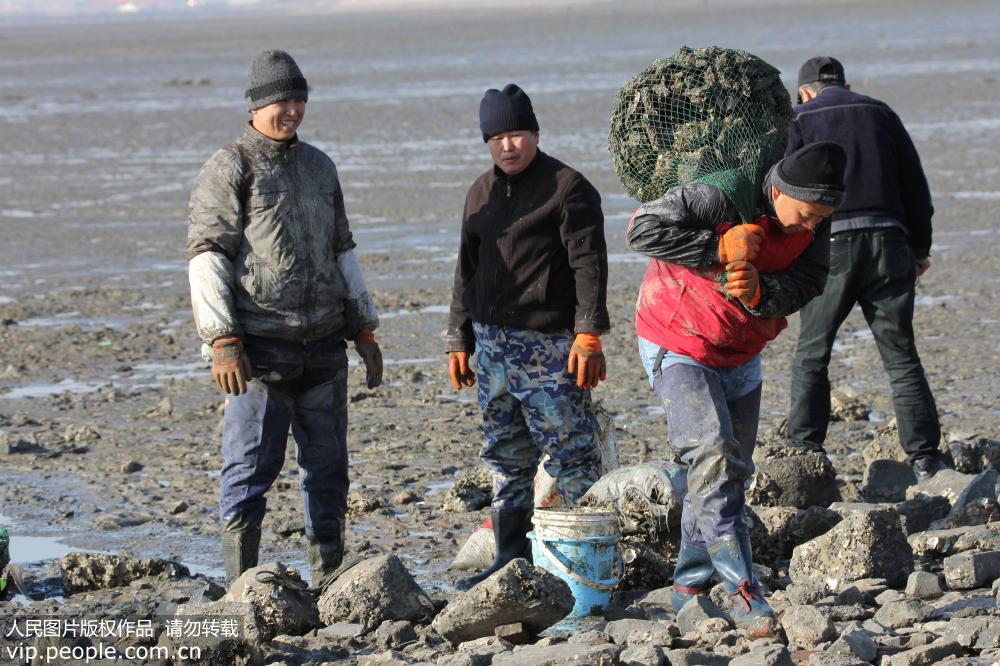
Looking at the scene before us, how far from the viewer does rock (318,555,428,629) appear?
5918 mm

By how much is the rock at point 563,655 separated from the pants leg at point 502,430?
49.5 inches

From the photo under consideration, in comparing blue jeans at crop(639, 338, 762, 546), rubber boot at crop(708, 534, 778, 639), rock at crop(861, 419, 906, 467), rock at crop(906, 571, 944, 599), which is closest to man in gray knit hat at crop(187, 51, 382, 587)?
blue jeans at crop(639, 338, 762, 546)

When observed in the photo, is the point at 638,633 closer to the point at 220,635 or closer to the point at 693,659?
the point at 693,659

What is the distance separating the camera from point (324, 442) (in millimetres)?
6324

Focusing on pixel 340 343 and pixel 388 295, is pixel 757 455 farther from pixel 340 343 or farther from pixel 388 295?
pixel 388 295

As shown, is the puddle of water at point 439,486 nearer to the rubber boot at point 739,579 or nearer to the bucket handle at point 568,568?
the bucket handle at point 568,568

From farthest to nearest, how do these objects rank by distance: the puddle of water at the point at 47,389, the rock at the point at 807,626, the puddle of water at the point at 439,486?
1. the puddle of water at the point at 47,389
2. the puddle of water at the point at 439,486
3. the rock at the point at 807,626

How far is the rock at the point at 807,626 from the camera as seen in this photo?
5.30m

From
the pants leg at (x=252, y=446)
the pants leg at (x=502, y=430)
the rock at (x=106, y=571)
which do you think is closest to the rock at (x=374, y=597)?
the pants leg at (x=252, y=446)

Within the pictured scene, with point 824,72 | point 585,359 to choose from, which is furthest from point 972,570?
point 824,72

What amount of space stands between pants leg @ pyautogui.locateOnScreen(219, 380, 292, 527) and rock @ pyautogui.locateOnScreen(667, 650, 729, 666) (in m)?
1.85

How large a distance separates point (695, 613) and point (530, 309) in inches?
55.7

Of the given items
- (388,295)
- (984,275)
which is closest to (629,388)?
(388,295)

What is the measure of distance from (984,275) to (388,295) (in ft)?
16.3
